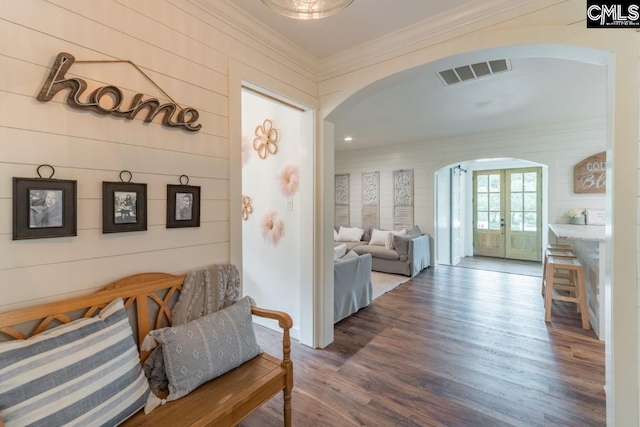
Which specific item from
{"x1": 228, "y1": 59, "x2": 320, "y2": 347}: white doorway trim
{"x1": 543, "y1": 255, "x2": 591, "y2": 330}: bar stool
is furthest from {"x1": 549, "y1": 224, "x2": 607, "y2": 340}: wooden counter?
{"x1": 228, "y1": 59, "x2": 320, "y2": 347}: white doorway trim

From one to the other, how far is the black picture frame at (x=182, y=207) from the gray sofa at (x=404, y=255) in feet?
13.8

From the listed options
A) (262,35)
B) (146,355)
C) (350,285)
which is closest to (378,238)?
(350,285)

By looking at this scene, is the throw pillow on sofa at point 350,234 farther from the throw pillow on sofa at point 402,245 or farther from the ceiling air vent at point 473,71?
the ceiling air vent at point 473,71

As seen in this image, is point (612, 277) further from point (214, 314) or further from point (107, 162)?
point (107, 162)

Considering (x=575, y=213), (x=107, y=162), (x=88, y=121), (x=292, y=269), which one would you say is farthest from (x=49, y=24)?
(x=575, y=213)

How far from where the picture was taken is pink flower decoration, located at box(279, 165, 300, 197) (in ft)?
9.12

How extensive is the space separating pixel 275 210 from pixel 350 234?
3.66 m

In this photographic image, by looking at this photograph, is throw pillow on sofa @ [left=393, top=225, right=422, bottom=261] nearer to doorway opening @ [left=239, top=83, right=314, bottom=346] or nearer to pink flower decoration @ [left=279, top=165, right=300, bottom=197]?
doorway opening @ [left=239, top=83, right=314, bottom=346]

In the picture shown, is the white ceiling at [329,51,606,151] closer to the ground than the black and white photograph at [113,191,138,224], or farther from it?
farther from it

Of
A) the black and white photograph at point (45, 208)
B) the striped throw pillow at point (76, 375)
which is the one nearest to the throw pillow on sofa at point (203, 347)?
the striped throw pillow at point (76, 375)

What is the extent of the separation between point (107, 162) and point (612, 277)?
2719 millimetres

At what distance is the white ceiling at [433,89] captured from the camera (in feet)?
6.39

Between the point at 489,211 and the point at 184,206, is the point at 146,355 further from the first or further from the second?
the point at 489,211

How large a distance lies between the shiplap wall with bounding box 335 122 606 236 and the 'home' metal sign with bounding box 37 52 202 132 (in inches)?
203
